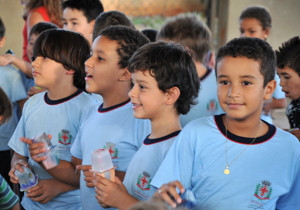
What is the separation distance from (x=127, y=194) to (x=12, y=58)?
87.4 inches

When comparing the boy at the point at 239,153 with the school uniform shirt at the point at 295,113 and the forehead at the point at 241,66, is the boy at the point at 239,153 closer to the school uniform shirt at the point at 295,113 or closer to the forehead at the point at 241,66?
the forehead at the point at 241,66

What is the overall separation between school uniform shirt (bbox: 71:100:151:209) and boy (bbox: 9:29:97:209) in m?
0.18

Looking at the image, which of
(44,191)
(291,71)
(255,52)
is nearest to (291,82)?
(291,71)

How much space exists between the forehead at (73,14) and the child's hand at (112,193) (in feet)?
7.84

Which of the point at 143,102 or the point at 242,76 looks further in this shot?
the point at 143,102

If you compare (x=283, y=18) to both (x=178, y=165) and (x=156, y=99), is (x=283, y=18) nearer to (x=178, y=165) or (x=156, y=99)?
(x=156, y=99)

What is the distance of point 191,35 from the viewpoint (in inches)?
106

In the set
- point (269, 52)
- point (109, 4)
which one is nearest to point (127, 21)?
point (269, 52)

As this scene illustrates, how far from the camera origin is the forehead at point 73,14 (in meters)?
3.47

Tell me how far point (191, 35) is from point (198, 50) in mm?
137

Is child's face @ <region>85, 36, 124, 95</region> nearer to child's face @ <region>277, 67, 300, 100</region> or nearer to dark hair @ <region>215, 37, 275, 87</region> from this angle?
dark hair @ <region>215, 37, 275, 87</region>

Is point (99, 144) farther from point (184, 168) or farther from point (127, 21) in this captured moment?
point (127, 21)

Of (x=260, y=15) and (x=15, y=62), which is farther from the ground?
(x=260, y=15)

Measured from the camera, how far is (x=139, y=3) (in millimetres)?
6848
